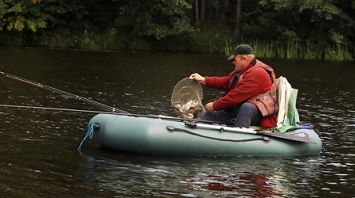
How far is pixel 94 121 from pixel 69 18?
24.8 metres

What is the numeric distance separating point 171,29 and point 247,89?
877 inches

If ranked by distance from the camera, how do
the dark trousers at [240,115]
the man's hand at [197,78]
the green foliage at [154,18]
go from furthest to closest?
the green foliage at [154,18] → the man's hand at [197,78] → the dark trousers at [240,115]

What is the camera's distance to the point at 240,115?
8.76m

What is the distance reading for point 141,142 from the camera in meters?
8.16

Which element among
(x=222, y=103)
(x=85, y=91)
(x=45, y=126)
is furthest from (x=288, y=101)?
(x=85, y=91)

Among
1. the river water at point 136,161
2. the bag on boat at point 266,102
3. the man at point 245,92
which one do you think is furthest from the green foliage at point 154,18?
the bag on boat at point 266,102

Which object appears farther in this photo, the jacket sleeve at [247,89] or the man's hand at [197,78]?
the man's hand at [197,78]

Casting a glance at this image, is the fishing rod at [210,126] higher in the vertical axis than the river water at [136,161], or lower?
higher

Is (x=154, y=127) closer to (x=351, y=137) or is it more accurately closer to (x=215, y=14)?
(x=351, y=137)

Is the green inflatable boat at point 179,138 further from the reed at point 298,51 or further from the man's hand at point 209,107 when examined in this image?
the reed at point 298,51

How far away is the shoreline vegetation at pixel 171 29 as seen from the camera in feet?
98.8

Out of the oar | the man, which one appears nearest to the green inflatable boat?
the oar

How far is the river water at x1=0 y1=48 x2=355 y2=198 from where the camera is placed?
Result: 6.83 meters

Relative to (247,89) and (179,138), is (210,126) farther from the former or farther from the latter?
(247,89)
